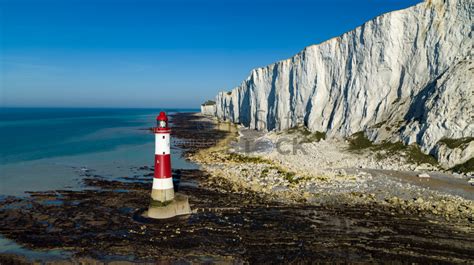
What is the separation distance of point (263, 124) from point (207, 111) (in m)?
100

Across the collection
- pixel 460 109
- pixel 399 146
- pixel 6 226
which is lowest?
pixel 6 226

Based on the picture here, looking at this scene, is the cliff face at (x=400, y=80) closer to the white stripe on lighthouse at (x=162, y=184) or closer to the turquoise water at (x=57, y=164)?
the turquoise water at (x=57, y=164)

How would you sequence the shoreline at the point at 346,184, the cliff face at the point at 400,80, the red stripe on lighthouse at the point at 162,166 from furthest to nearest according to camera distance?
1. the cliff face at the point at 400,80
2. the shoreline at the point at 346,184
3. the red stripe on lighthouse at the point at 162,166

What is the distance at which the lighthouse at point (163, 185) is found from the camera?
16.1 m

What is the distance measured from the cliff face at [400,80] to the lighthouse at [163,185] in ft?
63.4

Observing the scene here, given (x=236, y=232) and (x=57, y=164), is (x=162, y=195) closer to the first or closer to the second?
(x=236, y=232)

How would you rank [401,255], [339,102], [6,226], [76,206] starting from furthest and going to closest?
[339,102] → [76,206] → [6,226] → [401,255]

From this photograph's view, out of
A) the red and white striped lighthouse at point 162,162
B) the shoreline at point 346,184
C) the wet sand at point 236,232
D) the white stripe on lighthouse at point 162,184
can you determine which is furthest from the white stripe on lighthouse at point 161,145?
the shoreline at point 346,184

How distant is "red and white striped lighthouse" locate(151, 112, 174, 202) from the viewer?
16.0 m

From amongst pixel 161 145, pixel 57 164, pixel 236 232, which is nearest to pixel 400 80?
pixel 236 232

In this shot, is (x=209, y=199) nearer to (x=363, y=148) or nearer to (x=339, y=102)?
(x=363, y=148)

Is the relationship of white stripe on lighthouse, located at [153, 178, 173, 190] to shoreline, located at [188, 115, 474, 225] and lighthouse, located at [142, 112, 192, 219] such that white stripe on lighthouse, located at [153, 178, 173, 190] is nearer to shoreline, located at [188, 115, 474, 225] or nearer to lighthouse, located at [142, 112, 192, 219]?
lighthouse, located at [142, 112, 192, 219]

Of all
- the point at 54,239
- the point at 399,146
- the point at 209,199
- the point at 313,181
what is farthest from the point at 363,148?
the point at 54,239

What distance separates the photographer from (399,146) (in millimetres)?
29859
